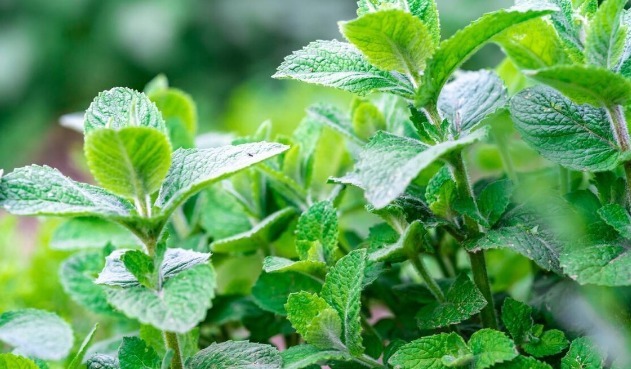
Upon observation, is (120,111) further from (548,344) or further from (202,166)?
(548,344)

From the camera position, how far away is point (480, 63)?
126 inches

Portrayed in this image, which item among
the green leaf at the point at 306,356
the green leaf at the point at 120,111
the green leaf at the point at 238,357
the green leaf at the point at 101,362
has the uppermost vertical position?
the green leaf at the point at 120,111

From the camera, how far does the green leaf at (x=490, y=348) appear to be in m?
0.55

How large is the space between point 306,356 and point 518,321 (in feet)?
0.56

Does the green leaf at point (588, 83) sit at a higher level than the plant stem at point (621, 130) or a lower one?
higher

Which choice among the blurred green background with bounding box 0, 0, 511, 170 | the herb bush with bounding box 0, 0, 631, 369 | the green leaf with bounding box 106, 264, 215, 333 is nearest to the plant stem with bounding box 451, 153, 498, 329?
the herb bush with bounding box 0, 0, 631, 369

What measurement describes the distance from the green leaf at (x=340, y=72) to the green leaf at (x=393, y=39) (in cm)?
1

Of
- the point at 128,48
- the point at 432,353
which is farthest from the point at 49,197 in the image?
the point at 128,48

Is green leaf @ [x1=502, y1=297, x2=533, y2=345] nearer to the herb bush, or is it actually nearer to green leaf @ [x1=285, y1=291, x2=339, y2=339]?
the herb bush

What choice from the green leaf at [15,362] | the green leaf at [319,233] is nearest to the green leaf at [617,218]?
the green leaf at [319,233]

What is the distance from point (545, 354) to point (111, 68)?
356 centimetres

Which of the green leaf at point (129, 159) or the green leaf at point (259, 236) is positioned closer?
the green leaf at point (129, 159)

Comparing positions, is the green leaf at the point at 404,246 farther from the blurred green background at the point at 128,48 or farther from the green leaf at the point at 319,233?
the blurred green background at the point at 128,48

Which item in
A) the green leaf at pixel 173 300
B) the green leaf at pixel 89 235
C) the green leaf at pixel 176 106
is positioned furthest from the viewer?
the green leaf at pixel 176 106
